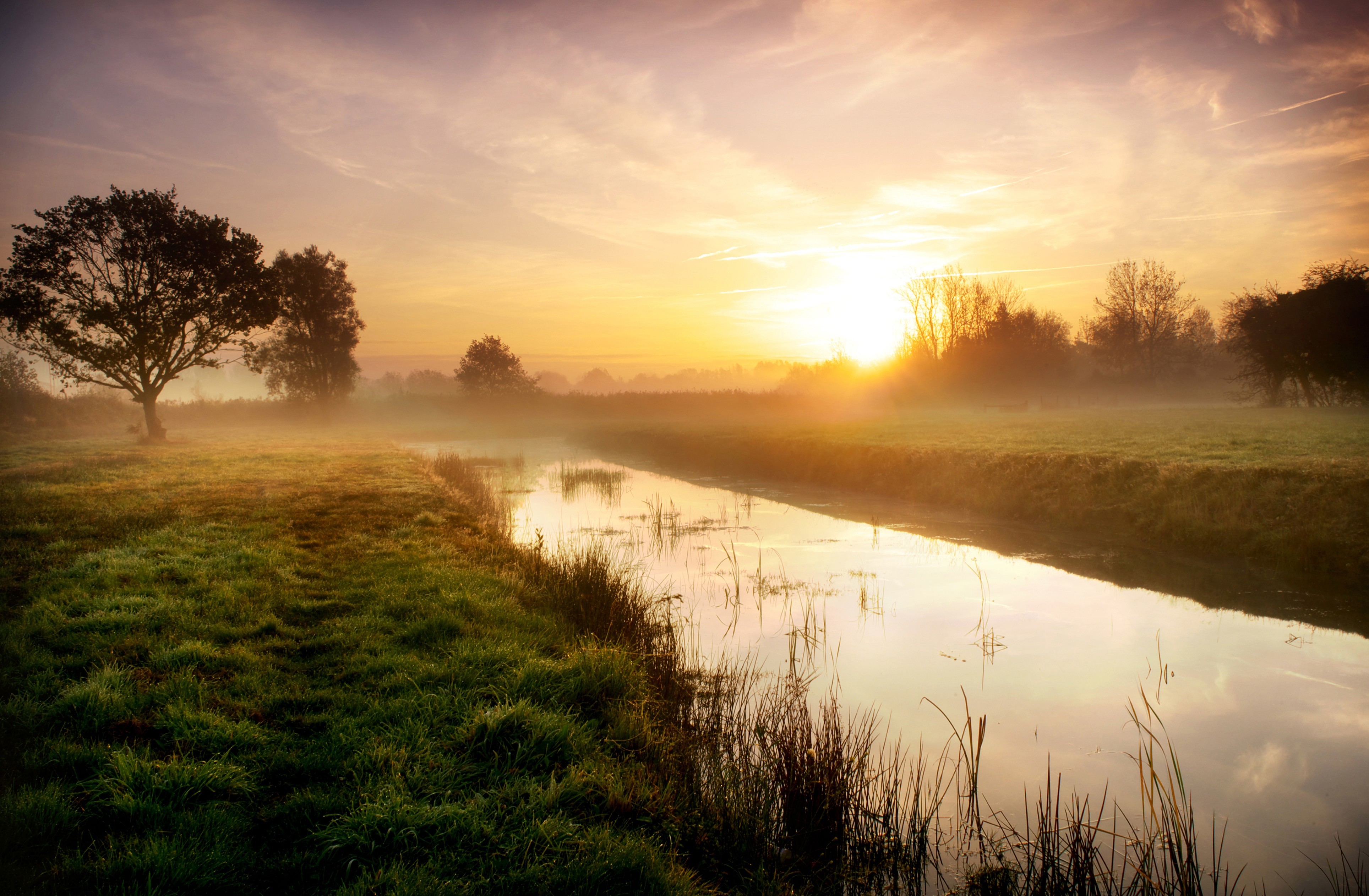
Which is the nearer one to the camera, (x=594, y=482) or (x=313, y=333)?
(x=594, y=482)

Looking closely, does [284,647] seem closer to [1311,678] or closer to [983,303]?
[1311,678]

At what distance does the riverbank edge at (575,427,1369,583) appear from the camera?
1041 cm

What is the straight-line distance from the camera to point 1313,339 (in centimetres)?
3584

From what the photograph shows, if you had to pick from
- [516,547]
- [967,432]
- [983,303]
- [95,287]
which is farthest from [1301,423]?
[95,287]

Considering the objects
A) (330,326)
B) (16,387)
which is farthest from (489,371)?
(16,387)

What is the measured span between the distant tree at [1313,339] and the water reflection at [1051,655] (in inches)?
1380

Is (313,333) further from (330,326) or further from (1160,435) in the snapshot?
(1160,435)

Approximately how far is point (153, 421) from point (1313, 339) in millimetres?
59045

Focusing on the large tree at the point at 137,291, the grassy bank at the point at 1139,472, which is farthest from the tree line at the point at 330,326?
the grassy bank at the point at 1139,472

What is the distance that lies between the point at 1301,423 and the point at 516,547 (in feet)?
88.6

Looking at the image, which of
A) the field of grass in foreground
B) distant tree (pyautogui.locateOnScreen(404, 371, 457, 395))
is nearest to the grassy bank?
the field of grass in foreground

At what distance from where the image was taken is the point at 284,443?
106 feet

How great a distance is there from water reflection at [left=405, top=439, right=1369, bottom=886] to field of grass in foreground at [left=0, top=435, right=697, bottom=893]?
2.72 meters

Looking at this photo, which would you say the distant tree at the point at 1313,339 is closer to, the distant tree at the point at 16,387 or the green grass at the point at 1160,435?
the green grass at the point at 1160,435
